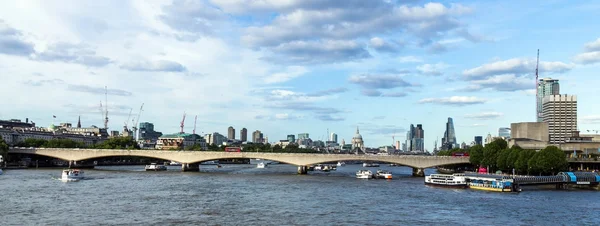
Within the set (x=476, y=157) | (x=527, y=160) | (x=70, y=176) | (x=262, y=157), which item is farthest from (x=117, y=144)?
(x=527, y=160)

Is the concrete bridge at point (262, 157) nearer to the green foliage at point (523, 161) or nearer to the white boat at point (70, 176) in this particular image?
the green foliage at point (523, 161)

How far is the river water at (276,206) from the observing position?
46438mm

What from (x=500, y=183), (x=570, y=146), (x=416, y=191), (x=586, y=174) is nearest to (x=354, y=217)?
(x=416, y=191)

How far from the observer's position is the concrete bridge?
A: 116500 millimetres

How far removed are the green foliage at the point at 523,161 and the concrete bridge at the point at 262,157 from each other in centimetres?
1769

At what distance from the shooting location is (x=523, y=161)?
10069 cm

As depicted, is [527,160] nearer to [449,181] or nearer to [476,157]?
[449,181]

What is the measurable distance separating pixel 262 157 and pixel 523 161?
50551 mm

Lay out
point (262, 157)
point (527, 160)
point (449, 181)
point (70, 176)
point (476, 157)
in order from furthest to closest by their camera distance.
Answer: point (476, 157), point (262, 157), point (527, 160), point (70, 176), point (449, 181)

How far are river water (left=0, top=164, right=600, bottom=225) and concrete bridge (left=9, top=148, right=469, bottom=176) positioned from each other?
37960mm

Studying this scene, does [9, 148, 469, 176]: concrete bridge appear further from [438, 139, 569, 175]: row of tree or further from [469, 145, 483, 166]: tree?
[438, 139, 569, 175]: row of tree

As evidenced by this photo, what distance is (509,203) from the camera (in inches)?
2447

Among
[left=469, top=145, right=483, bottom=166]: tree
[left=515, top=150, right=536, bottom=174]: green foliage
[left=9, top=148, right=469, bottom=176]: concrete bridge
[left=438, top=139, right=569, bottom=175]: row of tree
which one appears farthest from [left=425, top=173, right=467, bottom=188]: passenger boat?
[left=469, top=145, right=483, bottom=166]: tree

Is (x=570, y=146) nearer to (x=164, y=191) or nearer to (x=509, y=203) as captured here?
(x=509, y=203)
